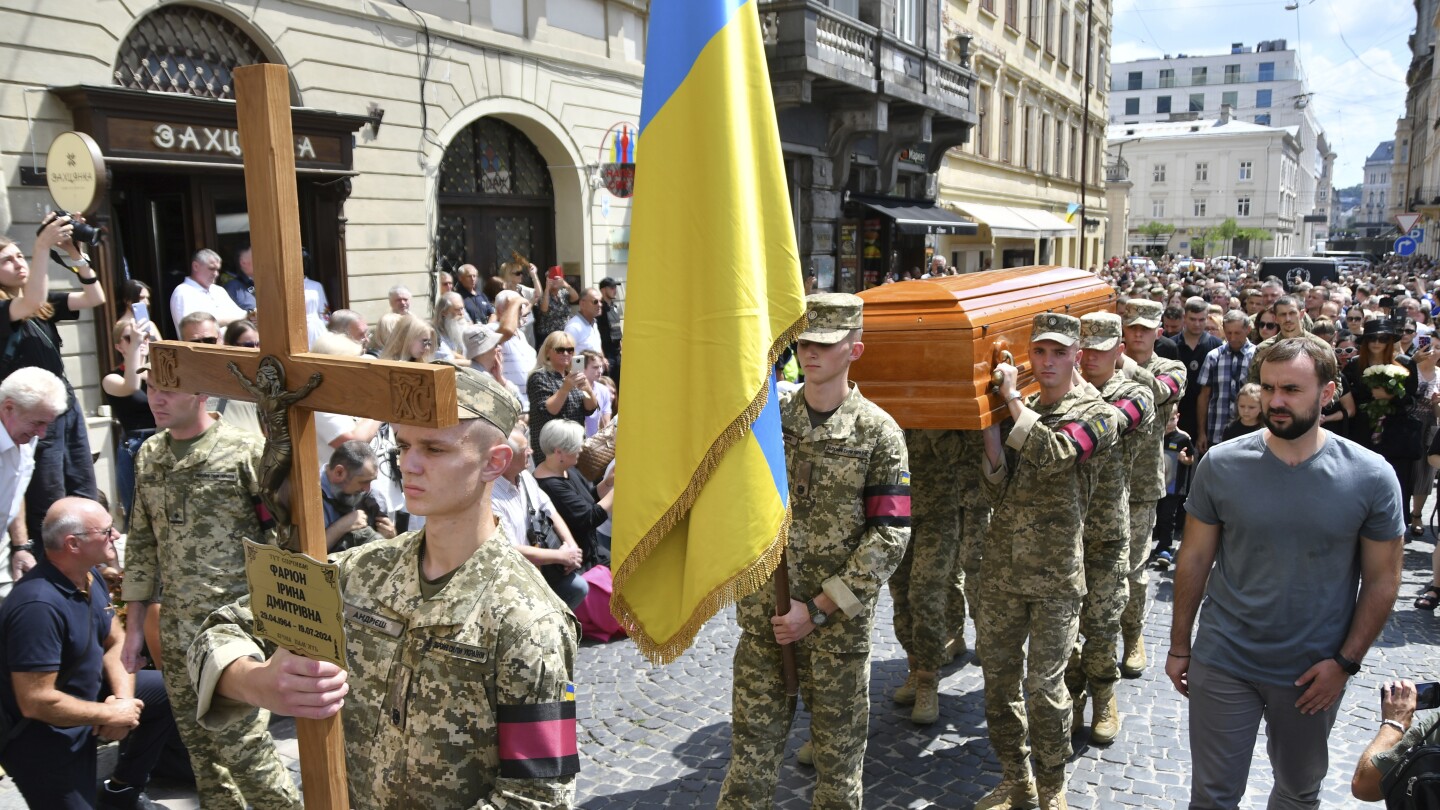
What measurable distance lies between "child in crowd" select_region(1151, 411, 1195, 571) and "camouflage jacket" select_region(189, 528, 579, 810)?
634cm

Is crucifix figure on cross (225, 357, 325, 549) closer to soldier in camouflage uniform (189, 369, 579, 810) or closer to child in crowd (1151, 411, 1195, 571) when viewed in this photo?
soldier in camouflage uniform (189, 369, 579, 810)

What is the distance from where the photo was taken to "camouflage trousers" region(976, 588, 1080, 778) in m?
4.05

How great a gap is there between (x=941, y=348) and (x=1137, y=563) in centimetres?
190

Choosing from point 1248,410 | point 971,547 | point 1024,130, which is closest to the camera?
point 971,547

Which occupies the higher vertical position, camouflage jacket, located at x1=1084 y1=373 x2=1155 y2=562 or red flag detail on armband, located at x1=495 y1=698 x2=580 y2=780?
red flag detail on armband, located at x1=495 y1=698 x2=580 y2=780

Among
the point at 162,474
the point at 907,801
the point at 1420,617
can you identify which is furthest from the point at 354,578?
the point at 1420,617

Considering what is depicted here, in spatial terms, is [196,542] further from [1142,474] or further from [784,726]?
[1142,474]

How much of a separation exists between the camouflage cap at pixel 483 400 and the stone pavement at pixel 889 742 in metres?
2.52

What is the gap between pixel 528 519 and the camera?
17.5ft

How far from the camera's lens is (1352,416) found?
8188 mm

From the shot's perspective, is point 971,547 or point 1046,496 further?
point 971,547

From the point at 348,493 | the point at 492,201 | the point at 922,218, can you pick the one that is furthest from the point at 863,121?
A: the point at 348,493

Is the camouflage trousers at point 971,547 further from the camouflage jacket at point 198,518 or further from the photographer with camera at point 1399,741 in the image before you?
the camouflage jacket at point 198,518

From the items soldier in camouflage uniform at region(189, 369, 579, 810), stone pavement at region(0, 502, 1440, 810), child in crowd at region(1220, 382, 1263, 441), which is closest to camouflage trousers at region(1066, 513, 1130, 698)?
stone pavement at region(0, 502, 1440, 810)
